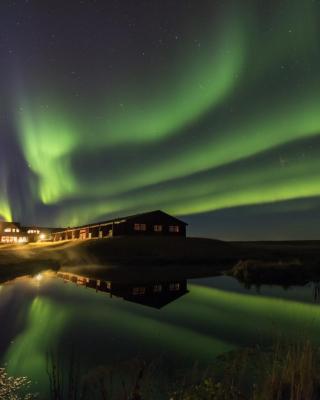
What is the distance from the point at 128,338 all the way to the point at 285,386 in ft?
33.6

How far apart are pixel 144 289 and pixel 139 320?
455 inches

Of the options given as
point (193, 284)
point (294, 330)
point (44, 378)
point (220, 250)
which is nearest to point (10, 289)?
point (193, 284)

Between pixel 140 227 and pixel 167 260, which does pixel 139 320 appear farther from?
pixel 140 227

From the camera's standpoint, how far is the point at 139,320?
22.3 meters

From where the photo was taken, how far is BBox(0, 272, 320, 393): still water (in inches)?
607

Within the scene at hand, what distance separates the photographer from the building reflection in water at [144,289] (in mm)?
28983

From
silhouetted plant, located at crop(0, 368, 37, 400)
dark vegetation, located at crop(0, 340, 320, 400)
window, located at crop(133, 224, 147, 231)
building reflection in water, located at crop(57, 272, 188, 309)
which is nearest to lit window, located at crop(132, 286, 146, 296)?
building reflection in water, located at crop(57, 272, 188, 309)

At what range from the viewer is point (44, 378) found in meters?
12.4

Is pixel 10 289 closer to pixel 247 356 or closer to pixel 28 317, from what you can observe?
pixel 28 317

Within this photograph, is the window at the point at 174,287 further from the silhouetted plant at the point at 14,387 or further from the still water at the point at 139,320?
the silhouetted plant at the point at 14,387

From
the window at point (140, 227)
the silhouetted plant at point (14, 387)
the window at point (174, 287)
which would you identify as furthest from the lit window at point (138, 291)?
the window at point (140, 227)

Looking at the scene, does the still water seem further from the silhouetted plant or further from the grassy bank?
the grassy bank

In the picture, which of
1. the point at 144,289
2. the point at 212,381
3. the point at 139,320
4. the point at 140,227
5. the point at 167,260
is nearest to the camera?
the point at 212,381

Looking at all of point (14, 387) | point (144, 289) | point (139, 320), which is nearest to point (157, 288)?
point (144, 289)
